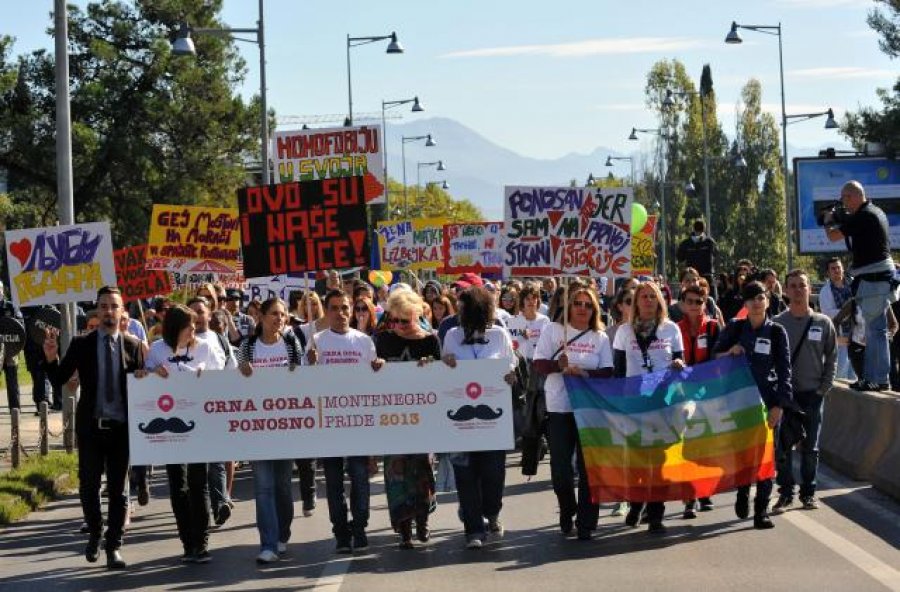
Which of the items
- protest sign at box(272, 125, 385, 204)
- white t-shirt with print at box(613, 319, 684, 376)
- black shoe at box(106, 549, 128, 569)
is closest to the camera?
black shoe at box(106, 549, 128, 569)

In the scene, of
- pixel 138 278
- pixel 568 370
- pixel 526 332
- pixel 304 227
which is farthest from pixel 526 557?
pixel 138 278

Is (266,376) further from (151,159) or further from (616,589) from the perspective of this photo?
(151,159)

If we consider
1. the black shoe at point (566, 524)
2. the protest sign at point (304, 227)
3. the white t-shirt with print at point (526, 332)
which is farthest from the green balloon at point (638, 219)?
the black shoe at point (566, 524)

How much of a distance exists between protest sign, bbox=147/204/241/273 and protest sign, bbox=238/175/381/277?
11.2m

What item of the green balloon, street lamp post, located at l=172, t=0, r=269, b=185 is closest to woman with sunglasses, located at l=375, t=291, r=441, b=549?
street lamp post, located at l=172, t=0, r=269, b=185

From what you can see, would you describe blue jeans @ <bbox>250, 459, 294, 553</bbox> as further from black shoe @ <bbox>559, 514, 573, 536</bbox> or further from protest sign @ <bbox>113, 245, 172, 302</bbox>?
protest sign @ <bbox>113, 245, 172, 302</bbox>

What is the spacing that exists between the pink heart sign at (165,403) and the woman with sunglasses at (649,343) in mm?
3172

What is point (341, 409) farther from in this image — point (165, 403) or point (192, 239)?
point (192, 239)

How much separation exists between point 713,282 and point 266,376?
13244mm

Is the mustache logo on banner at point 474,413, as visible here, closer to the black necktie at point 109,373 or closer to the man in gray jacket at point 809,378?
the black necktie at point 109,373

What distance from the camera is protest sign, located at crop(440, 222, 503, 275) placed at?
37.2 metres

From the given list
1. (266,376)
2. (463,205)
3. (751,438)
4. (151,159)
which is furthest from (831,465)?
(463,205)

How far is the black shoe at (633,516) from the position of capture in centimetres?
1262

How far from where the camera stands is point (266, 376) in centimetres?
1214
